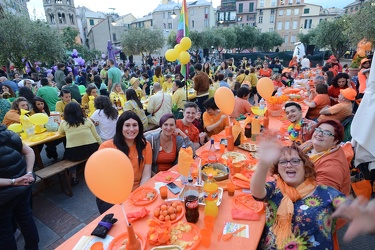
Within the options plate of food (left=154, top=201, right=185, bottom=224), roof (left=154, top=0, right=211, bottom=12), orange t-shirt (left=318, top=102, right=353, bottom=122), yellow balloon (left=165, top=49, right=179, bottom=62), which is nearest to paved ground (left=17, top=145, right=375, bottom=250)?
plate of food (left=154, top=201, right=185, bottom=224)

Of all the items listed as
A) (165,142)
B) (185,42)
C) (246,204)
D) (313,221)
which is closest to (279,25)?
(185,42)

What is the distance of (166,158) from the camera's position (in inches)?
124

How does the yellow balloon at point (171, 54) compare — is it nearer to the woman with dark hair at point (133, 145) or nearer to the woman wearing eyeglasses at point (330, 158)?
the woman with dark hair at point (133, 145)

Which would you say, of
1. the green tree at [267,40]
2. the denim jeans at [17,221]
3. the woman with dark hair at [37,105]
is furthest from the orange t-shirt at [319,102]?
the green tree at [267,40]

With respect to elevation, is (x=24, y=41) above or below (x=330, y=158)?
above

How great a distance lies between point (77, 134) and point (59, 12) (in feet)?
151

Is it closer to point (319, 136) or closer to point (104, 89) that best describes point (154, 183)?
point (319, 136)

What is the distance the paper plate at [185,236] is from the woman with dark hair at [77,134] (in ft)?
9.24

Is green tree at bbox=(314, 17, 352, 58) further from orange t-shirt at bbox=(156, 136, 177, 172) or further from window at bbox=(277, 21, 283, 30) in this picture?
window at bbox=(277, 21, 283, 30)

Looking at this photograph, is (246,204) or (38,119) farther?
(38,119)

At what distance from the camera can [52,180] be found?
4387mm

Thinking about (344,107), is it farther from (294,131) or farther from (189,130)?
(189,130)

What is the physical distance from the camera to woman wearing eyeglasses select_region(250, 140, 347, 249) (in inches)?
67.1

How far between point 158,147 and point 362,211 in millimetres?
2355
